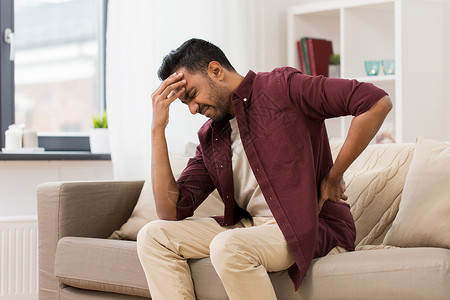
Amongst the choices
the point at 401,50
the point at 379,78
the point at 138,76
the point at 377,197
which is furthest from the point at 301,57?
the point at 377,197

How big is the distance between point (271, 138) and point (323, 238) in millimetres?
305

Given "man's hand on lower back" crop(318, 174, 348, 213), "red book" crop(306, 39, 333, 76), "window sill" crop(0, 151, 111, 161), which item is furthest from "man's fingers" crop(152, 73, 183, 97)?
"red book" crop(306, 39, 333, 76)

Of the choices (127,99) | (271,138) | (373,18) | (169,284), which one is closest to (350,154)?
(271,138)

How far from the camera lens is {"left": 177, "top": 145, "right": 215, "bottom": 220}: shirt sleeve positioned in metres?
2.21

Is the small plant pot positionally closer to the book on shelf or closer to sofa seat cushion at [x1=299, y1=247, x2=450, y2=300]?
the book on shelf

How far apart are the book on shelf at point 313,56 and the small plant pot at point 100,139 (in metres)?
1.11

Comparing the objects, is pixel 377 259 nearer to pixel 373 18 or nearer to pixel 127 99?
pixel 127 99

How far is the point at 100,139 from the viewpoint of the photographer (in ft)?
12.2

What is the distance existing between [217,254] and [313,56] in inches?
87.9

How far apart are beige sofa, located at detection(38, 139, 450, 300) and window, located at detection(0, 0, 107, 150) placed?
3.73 feet

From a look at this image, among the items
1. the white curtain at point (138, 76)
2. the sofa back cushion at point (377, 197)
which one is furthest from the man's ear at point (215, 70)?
the white curtain at point (138, 76)

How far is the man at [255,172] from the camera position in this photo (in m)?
1.84

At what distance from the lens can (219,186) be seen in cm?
218

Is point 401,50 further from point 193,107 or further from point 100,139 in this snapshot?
point 193,107
